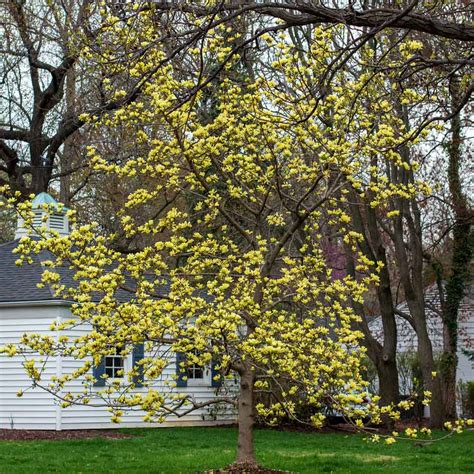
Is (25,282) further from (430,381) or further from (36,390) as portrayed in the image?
(430,381)

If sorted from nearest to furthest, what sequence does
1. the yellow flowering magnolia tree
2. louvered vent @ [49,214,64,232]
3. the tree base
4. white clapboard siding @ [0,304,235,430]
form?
the yellow flowering magnolia tree
the tree base
white clapboard siding @ [0,304,235,430]
louvered vent @ [49,214,64,232]

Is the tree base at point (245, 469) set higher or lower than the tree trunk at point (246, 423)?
lower

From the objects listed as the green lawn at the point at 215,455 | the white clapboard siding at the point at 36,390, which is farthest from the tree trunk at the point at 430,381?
the white clapboard siding at the point at 36,390

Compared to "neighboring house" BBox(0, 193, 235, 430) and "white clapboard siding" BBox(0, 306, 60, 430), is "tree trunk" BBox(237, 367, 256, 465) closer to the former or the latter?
"neighboring house" BBox(0, 193, 235, 430)

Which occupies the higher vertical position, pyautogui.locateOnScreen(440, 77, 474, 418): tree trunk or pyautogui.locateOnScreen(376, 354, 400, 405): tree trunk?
pyautogui.locateOnScreen(440, 77, 474, 418): tree trunk

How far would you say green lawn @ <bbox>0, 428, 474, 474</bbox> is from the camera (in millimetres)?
11445

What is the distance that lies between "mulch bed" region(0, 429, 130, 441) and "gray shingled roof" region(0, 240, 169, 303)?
2.59 m

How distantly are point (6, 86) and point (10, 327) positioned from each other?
9073 millimetres

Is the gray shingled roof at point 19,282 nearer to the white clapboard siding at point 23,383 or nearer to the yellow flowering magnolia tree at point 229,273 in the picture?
the white clapboard siding at point 23,383

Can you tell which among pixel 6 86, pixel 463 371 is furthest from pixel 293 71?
pixel 463 371

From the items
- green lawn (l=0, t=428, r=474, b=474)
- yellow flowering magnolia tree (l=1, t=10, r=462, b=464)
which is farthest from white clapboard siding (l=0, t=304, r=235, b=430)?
yellow flowering magnolia tree (l=1, t=10, r=462, b=464)

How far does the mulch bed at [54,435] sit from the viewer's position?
16.4 metres

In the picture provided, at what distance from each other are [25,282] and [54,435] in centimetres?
375

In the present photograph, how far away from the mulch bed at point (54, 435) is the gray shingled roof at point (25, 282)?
2591mm
